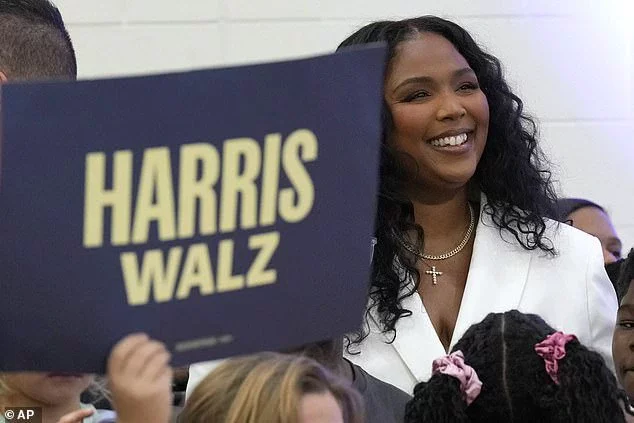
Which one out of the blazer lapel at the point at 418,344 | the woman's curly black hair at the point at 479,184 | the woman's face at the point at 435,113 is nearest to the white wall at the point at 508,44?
the woman's curly black hair at the point at 479,184

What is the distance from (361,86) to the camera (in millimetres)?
1224

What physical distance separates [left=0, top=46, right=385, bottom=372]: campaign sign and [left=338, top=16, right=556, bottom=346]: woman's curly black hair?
3.17 ft

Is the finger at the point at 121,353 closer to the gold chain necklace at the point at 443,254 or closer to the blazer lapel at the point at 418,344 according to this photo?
the blazer lapel at the point at 418,344

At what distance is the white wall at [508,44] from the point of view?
3.78 meters

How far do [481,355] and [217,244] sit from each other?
54 centimetres

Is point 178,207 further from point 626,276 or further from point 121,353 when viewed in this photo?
point 626,276

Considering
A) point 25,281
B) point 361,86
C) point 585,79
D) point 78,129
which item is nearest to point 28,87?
point 78,129

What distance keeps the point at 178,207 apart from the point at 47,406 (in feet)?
1.75

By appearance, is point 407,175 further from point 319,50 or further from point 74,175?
point 319,50

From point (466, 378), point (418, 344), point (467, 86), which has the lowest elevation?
point (418, 344)

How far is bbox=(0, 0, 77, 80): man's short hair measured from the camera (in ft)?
6.06

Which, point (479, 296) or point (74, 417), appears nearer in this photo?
point (74, 417)

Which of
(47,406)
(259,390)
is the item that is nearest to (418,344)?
(47,406)

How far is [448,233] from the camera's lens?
7.69 ft
